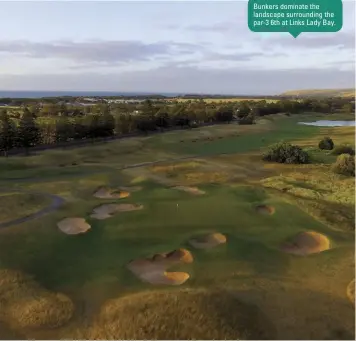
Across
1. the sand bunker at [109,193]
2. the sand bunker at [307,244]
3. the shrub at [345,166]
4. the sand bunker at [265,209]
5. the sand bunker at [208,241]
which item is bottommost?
the sand bunker at [307,244]

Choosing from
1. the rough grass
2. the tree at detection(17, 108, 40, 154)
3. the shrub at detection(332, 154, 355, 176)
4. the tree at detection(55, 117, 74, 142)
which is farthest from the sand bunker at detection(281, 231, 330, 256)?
the tree at detection(55, 117, 74, 142)

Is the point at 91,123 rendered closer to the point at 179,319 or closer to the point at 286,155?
the point at 286,155

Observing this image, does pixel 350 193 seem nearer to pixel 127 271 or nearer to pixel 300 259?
pixel 300 259

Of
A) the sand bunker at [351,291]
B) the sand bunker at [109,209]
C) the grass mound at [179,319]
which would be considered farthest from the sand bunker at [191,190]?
the grass mound at [179,319]

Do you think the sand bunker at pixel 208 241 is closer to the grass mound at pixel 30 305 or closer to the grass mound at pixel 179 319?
the grass mound at pixel 179 319

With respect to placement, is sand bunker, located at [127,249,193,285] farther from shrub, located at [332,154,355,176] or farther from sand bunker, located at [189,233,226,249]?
shrub, located at [332,154,355,176]

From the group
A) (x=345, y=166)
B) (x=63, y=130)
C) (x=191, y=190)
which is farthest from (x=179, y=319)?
(x=63, y=130)
